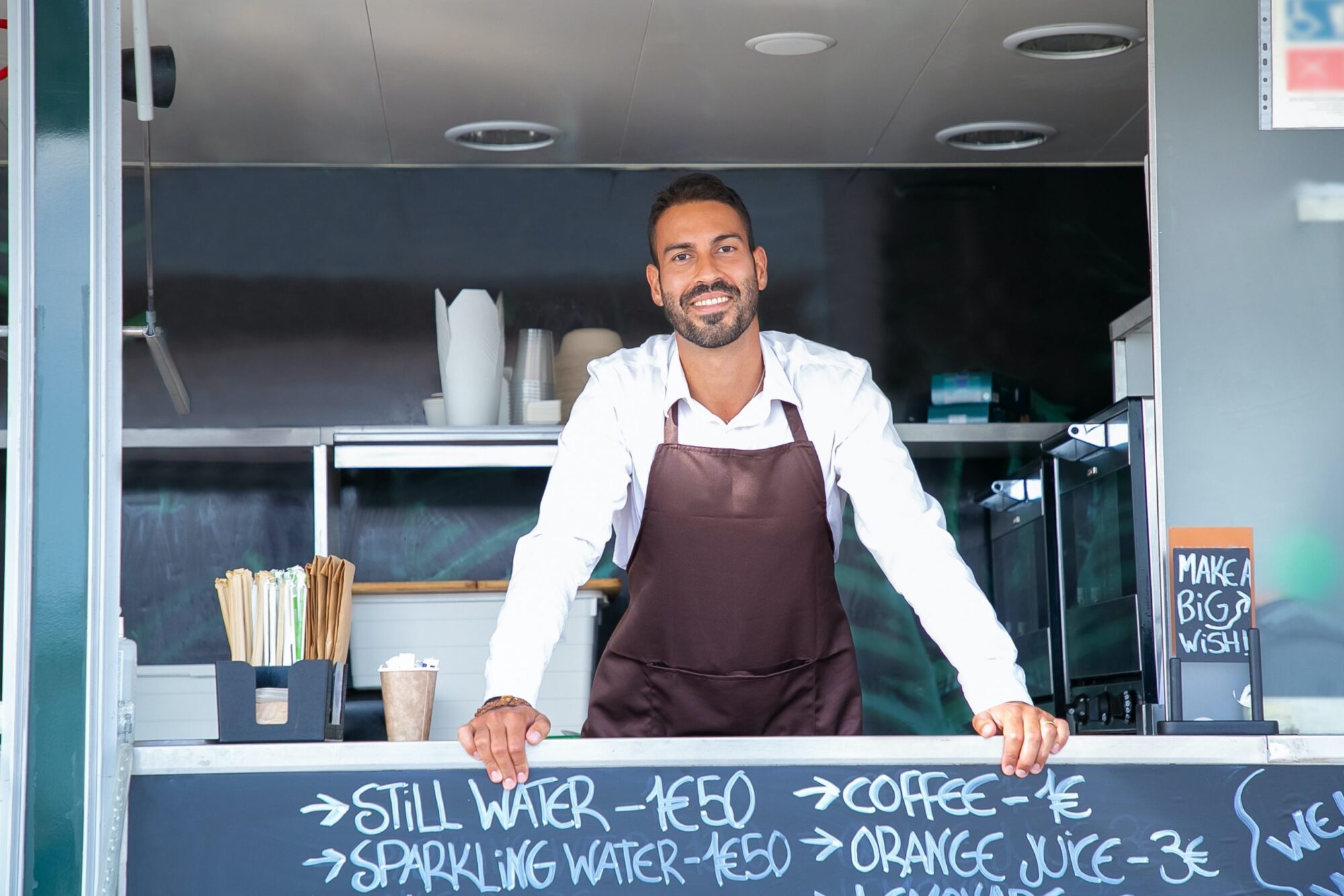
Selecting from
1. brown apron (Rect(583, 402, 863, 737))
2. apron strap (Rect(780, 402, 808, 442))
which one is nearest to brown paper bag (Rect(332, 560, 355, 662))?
brown apron (Rect(583, 402, 863, 737))

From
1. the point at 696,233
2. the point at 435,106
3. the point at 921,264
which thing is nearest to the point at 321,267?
the point at 435,106

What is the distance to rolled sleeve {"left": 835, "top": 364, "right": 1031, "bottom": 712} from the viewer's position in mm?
2031

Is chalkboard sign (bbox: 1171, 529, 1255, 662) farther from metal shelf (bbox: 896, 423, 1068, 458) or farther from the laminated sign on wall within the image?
metal shelf (bbox: 896, 423, 1068, 458)

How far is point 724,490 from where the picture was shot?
2.59 metres

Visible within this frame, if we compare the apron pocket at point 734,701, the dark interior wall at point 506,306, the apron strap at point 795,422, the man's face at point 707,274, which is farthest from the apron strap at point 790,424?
the dark interior wall at point 506,306

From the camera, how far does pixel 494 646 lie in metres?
2.00

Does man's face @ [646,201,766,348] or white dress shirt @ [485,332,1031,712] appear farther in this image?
man's face @ [646,201,766,348]

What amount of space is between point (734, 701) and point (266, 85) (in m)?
1.92

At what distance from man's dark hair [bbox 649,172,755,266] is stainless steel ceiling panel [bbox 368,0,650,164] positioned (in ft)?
2.40

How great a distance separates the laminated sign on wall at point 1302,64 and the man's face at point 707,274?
2.77 feet

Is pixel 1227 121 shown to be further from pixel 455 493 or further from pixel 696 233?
pixel 455 493

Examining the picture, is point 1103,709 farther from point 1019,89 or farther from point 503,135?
point 503,135

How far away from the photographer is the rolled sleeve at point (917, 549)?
2.03 meters

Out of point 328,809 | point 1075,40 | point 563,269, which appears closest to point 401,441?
point 563,269
